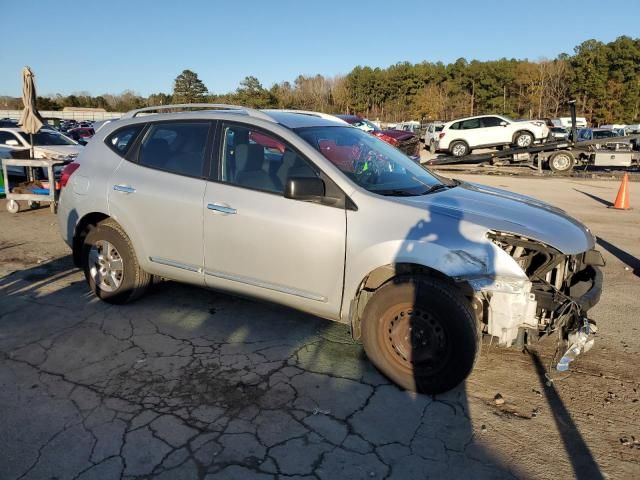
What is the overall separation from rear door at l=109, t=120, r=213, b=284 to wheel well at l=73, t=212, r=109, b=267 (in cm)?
33

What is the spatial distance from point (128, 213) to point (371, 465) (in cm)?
305

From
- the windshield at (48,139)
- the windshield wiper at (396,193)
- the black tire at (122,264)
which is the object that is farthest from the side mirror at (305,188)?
the windshield at (48,139)

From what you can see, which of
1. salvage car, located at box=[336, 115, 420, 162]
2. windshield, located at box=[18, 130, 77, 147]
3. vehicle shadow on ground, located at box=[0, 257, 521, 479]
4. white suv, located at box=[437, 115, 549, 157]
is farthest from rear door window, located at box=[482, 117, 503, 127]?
vehicle shadow on ground, located at box=[0, 257, 521, 479]

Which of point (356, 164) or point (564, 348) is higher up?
point (356, 164)

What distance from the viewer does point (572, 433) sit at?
289cm

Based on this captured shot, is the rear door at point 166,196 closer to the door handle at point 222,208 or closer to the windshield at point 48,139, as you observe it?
the door handle at point 222,208

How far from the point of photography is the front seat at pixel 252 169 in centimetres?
380

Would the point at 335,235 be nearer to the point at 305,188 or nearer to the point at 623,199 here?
the point at 305,188

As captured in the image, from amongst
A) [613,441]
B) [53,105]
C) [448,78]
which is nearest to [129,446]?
[613,441]

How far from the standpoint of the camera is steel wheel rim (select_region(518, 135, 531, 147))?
22188 mm

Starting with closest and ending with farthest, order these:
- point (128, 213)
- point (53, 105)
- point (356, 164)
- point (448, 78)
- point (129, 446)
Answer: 1. point (129, 446)
2. point (356, 164)
3. point (128, 213)
4. point (448, 78)
5. point (53, 105)

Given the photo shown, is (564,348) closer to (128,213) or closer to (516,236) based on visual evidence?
(516,236)

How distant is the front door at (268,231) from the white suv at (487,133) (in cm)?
2048

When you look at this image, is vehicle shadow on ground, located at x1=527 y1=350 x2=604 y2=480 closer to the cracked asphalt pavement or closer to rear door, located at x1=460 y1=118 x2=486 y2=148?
the cracked asphalt pavement
